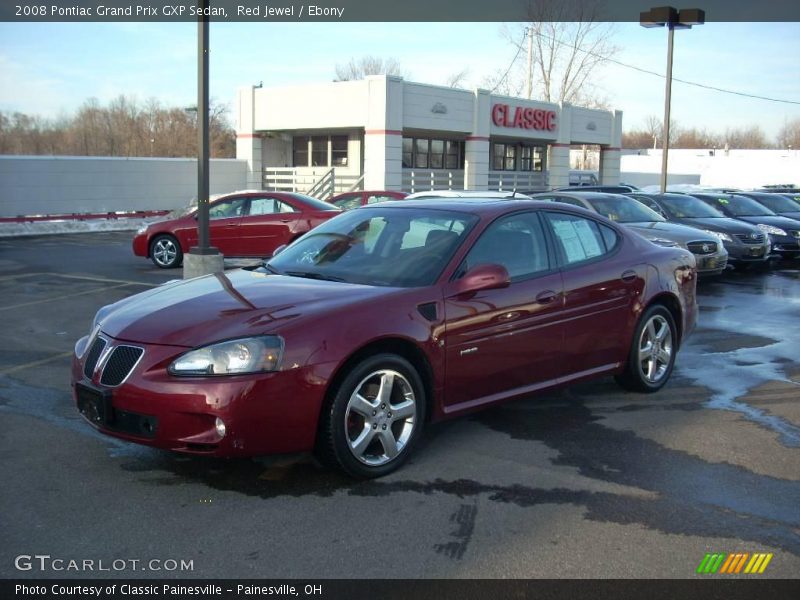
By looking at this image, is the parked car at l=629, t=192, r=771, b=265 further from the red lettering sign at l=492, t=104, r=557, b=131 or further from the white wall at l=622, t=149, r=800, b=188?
the white wall at l=622, t=149, r=800, b=188

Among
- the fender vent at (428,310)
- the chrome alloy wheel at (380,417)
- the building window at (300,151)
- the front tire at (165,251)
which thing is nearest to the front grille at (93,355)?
the chrome alloy wheel at (380,417)

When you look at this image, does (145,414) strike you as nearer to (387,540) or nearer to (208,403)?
(208,403)

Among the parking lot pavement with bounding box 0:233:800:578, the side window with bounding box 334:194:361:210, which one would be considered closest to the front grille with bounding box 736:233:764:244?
the side window with bounding box 334:194:361:210

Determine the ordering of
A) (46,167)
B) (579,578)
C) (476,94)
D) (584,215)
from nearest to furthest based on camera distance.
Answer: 1. (579,578)
2. (584,215)
3. (46,167)
4. (476,94)

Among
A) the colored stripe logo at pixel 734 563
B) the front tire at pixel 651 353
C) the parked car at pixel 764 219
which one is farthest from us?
the parked car at pixel 764 219

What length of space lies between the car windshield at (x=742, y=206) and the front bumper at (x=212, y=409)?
15676 millimetres

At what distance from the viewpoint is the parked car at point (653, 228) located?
41.4 ft

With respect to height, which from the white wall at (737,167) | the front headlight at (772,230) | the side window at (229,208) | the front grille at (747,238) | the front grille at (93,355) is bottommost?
the front grille at (93,355)

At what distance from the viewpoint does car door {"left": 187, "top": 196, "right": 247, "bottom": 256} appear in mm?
14578

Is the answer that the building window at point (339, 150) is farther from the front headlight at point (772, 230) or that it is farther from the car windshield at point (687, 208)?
the front headlight at point (772, 230)

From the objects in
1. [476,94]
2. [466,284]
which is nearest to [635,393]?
[466,284]

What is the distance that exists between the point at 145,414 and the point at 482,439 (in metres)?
2.23

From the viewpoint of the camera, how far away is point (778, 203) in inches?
808

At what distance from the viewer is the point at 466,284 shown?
506 centimetres
